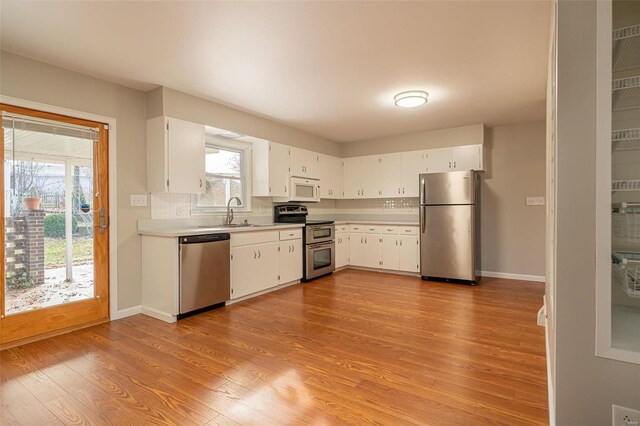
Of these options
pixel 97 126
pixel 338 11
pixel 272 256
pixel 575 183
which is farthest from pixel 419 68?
A: pixel 97 126

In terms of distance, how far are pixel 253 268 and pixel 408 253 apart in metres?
2.64

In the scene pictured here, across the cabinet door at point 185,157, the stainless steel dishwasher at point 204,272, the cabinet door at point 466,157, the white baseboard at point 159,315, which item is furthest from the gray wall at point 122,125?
the cabinet door at point 466,157

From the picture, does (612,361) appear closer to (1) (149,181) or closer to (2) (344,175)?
(1) (149,181)

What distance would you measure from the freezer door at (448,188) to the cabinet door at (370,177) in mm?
1027

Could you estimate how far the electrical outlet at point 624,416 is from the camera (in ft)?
4.12

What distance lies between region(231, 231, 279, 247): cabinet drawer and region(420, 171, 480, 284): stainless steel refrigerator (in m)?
2.35

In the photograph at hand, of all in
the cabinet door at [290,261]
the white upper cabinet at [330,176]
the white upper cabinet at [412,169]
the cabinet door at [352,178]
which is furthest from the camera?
the cabinet door at [352,178]

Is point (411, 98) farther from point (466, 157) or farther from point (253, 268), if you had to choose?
point (253, 268)

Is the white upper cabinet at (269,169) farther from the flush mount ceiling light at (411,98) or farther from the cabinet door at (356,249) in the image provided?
the flush mount ceiling light at (411,98)

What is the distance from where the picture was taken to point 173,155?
3.55m

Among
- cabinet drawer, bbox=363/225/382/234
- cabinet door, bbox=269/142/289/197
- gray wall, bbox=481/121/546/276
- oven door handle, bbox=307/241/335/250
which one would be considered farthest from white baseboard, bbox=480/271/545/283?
cabinet door, bbox=269/142/289/197

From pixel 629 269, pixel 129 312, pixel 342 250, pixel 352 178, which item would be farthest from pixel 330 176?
pixel 629 269

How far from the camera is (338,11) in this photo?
2.17 m

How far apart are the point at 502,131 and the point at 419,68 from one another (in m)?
2.87
